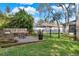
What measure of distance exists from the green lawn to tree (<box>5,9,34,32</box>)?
0.14 m

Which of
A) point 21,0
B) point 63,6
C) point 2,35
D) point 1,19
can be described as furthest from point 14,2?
point 63,6

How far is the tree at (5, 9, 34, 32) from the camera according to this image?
167cm

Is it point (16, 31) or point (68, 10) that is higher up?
point (68, 10)

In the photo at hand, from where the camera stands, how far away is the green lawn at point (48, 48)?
164 centimetres

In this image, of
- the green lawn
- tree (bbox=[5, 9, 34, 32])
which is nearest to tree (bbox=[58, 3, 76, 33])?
the green lawn

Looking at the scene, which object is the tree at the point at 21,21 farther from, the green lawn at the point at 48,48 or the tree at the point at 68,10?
the tree at the point at 68,10

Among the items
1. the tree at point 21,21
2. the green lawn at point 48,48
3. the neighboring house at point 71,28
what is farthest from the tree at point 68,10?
the tree at point 21,21

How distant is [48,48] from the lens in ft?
5.45

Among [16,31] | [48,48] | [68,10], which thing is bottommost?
[48,48]

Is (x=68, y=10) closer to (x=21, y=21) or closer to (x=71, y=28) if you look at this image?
(x=71, y=28)

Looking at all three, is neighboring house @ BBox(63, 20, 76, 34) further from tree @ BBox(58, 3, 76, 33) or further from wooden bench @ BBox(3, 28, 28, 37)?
wooden bench @ BBox(3, 28, 28, 37)

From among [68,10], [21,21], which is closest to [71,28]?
[68,10]

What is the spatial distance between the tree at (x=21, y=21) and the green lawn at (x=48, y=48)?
14 cm

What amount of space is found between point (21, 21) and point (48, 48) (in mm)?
297
